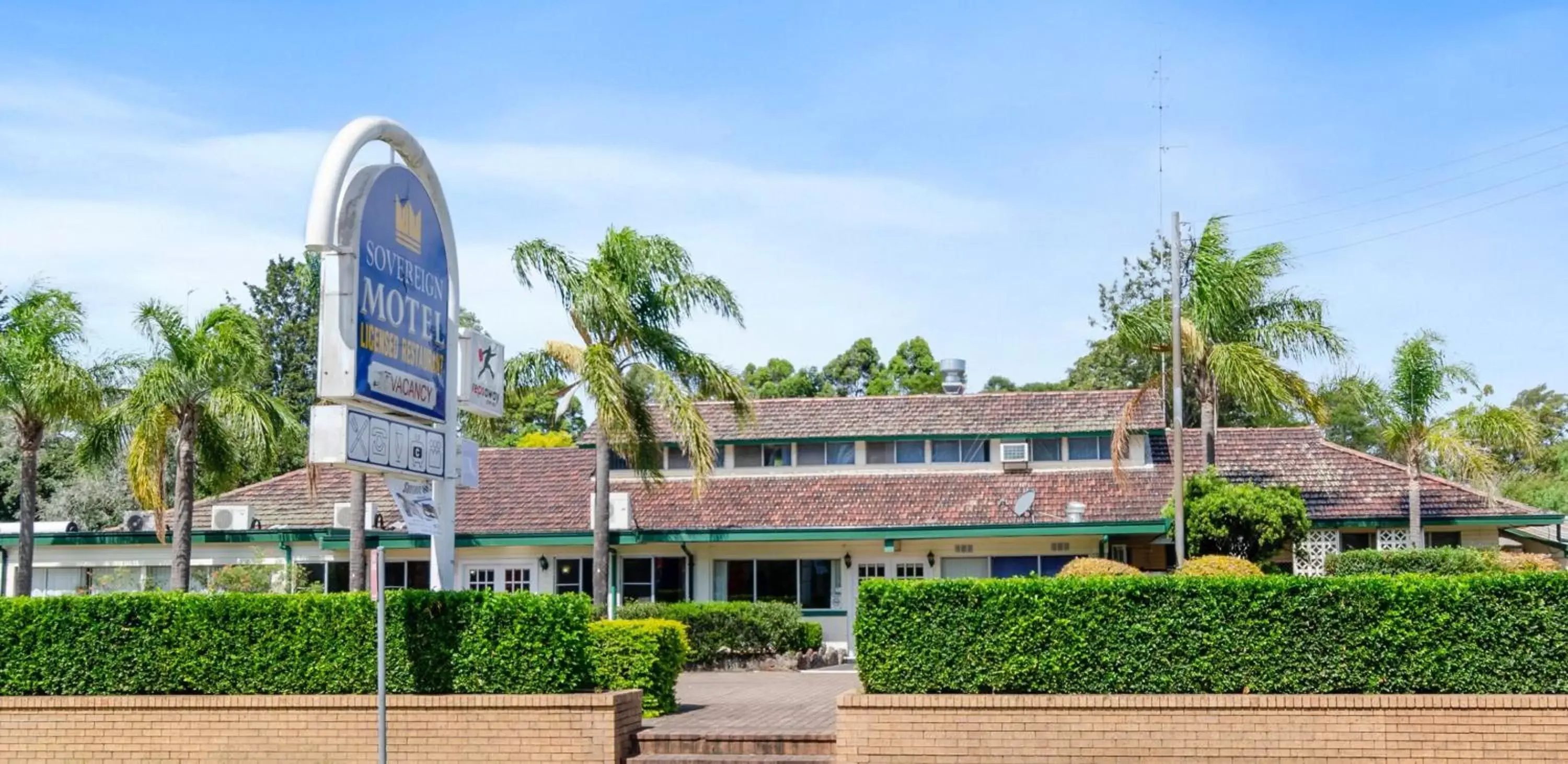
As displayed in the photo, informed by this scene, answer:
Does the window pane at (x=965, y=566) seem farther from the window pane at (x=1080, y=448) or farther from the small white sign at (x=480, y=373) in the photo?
the small white sign at (x=480, y=373)

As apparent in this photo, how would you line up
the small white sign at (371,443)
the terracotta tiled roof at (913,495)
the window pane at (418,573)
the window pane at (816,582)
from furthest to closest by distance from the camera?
the window pane at (418,573), the window pane at (816,582), the terracotta tiled roof at (913,495), the small white sign at (371,443)

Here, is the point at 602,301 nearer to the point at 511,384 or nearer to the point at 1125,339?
the point at 511,384

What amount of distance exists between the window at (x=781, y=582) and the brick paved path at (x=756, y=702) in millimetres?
4787

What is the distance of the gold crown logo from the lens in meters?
14.7

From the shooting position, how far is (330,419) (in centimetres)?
1327

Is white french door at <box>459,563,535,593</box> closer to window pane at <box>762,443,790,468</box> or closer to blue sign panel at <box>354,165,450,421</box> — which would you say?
window pane at <box>762,443,790,468</box>

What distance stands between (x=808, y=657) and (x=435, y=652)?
1448 centimetres

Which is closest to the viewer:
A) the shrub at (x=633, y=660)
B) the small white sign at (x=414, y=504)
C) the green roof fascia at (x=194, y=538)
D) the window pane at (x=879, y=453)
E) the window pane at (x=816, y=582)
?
the small white sign at (x=414, y=504)

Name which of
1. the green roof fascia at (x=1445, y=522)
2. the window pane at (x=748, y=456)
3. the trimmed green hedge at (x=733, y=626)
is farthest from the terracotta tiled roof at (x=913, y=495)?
the trimmed green hedge at (x=733, y=626)

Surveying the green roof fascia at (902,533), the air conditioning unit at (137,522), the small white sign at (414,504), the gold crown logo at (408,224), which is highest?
the gold crown logo at (408,224)

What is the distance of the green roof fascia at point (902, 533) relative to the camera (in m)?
30.5

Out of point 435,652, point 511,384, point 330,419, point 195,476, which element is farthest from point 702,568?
point 330,419

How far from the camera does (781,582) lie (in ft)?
108

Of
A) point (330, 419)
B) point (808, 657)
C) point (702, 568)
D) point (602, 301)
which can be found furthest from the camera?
point (702, 568)
